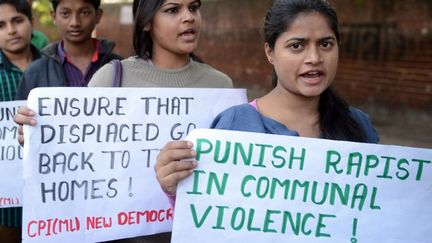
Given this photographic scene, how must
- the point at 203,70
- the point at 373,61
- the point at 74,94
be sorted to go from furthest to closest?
the point at 373,61 → the point at 203,70 → the point at 74,94

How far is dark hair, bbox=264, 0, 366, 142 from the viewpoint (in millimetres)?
2330

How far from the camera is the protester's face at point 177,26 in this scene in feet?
9.61

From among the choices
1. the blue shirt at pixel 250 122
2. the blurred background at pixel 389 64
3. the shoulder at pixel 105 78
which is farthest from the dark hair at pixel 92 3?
the blurred background at pixel 389 64

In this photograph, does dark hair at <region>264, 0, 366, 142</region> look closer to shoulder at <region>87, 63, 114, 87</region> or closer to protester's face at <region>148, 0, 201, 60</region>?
protester's face at <region>148, 0, 201, 60</region>

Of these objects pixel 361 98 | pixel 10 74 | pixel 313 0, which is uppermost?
pixel 313 0

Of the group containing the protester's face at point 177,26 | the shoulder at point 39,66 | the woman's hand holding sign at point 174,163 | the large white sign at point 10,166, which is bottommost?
the large white sign at point 10,166

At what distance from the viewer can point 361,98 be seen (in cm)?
1108

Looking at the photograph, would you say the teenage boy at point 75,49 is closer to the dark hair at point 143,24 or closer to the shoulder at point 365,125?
the dark hair at point 143,24

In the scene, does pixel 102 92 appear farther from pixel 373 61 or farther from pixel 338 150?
pixel 373 61

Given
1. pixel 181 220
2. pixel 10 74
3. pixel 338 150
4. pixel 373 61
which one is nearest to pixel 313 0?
pixel 338 150

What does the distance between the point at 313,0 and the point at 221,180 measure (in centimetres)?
73

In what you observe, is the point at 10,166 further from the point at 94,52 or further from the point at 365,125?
the point at 365,125

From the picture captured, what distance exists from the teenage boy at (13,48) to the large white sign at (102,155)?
1.03 metres

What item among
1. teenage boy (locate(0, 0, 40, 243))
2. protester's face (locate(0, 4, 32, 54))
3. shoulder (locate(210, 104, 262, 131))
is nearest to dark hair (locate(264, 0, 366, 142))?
shoulder (locate(210, 104, 262, 131))
